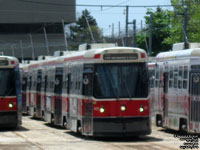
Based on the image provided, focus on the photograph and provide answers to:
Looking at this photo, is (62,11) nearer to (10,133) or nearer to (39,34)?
(39,34)

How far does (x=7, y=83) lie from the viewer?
25766mm

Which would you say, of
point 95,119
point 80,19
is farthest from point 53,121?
point 80,19

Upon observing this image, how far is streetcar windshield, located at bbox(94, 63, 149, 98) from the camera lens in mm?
20875

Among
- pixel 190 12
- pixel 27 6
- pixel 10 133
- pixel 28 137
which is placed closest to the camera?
pixel 28 137

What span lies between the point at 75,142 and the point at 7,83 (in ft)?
19.6

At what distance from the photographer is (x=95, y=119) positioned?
20.8 metres

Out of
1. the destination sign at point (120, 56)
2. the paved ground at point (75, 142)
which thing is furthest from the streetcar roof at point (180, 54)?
the paved ground at point (75, 142)

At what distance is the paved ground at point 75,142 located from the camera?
61.3 feet

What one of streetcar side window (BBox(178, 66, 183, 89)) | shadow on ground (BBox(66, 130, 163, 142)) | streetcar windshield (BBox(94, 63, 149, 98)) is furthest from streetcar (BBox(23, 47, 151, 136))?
streetcar side window (BBox(178, 66, 183, 89))

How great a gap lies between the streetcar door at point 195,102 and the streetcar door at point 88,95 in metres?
3.32

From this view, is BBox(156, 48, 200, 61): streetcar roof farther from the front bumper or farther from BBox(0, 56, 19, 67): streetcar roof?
BBox(0, 56, 19, 67): streetcar roof

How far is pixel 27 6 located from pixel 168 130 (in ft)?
275

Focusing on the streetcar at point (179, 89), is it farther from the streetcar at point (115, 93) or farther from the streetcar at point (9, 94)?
the streetcar at point (9, 94)

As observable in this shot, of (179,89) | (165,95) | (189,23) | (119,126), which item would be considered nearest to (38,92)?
(165,95)
